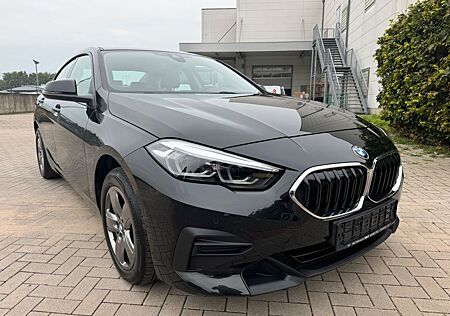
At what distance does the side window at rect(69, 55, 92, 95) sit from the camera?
2.91 meters

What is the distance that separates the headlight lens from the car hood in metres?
0.08

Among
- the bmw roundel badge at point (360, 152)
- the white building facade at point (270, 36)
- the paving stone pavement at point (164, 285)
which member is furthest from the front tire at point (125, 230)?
the white building facade at point (270, 36)

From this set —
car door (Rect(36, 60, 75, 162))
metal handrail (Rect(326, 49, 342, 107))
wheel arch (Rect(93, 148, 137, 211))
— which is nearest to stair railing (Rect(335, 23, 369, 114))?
metal handrail (Rect(326, 49, 342, 107))

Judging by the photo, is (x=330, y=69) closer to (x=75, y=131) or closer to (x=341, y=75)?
(x=341, y=75)

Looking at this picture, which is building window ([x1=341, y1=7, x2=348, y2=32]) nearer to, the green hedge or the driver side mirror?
the green hedge

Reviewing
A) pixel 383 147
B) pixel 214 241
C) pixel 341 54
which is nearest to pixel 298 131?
pixel 383 147

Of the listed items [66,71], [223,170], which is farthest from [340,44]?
[223,170]

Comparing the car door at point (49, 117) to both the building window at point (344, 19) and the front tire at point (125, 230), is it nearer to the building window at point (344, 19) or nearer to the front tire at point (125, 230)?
the front tire at point (125, 230)

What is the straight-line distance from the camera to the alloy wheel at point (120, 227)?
6.83ft

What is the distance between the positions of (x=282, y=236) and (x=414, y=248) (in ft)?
5.49

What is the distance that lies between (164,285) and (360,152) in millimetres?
1417

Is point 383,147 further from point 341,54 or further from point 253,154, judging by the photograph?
point 341,54

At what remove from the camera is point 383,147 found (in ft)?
7.25

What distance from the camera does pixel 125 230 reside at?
213 cm
